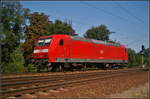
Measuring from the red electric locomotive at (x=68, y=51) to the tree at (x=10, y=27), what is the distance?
15272 millimetres

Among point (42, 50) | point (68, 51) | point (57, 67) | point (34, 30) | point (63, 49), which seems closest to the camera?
point (42, 50)

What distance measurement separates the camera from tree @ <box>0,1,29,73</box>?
1379 inches

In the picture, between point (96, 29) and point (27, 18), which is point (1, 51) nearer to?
point (27, 18)

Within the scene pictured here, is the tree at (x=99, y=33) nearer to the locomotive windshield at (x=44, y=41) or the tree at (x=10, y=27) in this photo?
the tree at (x=10, y=27)

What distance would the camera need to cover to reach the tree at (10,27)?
35.0m

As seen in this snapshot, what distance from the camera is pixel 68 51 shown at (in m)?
21.5

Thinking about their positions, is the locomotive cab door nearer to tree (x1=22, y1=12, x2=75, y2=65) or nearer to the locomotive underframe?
the locomotive underframe

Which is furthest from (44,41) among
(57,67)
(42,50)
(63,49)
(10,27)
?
(10,27)

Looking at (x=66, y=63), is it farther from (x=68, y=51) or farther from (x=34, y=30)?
(x=34, y=30)

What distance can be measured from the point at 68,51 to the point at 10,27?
19.8 m

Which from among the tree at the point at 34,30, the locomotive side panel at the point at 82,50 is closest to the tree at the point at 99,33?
the tree at the point at 34,30

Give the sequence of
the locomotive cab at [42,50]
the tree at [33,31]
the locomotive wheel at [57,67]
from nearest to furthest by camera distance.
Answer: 1. the locomotive cab at [42,50]
2. the locomotive wheel at [57,67]
3. the tree at [33,31]

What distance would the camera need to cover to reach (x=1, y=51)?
111 feet

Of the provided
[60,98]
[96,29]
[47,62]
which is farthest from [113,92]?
[96,29]
